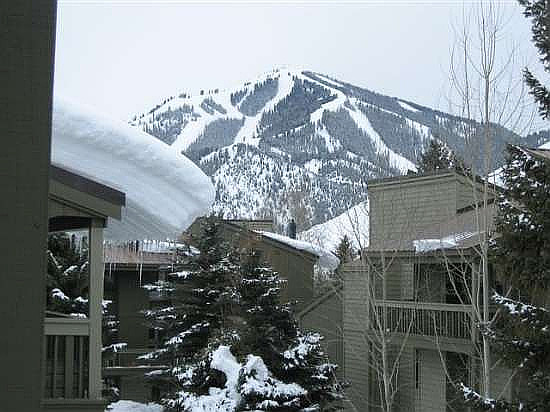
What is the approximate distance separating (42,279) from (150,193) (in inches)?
108

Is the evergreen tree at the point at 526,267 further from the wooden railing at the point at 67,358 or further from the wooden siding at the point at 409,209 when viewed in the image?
the wooden siding at the point at 409,209

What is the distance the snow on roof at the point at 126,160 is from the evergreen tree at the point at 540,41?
5.86 m

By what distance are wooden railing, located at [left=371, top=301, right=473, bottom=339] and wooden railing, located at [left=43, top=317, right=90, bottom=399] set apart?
26.6 feet

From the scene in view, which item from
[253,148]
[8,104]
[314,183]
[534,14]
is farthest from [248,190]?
[8,104]

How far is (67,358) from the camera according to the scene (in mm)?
8266

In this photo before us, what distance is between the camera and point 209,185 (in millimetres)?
3527

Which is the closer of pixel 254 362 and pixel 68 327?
pixel 68 327

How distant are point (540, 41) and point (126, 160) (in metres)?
6.47

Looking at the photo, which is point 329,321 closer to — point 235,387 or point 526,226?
point 235,387

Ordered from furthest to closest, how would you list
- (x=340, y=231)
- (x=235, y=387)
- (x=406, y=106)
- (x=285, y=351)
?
1. (x=406, y=106)
2. (x=340, y=231)
3. (x=285, y=351)
4. (x=235, y=387)

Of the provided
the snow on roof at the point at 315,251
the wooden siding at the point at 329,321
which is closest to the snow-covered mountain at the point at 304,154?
the snow on roof at the point at 315,251

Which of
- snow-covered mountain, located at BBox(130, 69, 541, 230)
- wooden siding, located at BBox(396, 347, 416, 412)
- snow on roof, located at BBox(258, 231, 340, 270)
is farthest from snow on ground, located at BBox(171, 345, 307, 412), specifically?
snow-covered mountain, located at BBox(130, 69, 541, 230)

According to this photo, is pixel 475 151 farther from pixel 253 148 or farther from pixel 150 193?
pixel 253 148

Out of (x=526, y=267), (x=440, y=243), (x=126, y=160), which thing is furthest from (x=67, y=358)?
(x=440, y=243)
